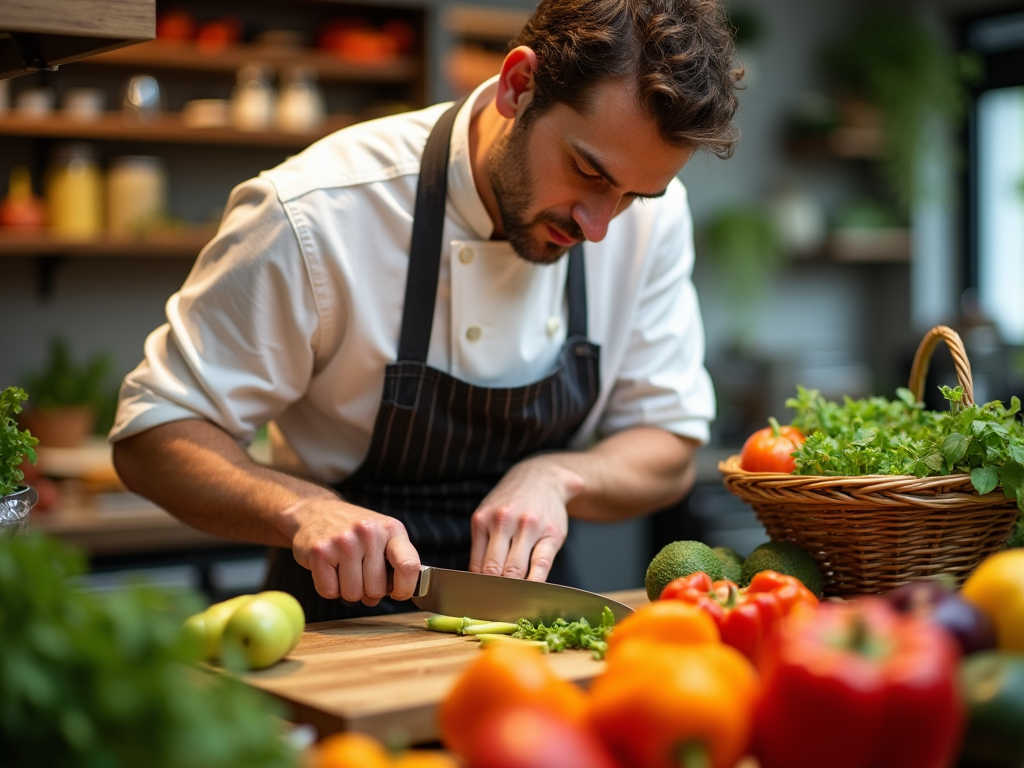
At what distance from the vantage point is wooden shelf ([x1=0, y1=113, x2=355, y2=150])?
369 centimetres

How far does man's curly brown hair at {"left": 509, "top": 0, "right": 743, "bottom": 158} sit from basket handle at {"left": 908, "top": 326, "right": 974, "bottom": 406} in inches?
15.4

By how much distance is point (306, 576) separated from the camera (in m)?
1.81

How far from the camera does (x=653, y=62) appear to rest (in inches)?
59.2

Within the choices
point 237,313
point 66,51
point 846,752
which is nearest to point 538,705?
point 846,752

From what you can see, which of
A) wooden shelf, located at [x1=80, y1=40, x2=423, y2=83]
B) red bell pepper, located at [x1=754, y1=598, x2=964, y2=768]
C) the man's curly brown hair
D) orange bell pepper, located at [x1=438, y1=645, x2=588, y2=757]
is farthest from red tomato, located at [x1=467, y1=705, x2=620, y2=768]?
wooden shelf, located at [x1=80, y1=40, x2=423, y2=83]

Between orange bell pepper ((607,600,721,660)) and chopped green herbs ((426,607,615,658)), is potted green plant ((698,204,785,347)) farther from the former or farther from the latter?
orange bell pepper ((607,600,721,660))

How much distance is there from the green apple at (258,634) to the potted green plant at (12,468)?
Result: 253 millimetres

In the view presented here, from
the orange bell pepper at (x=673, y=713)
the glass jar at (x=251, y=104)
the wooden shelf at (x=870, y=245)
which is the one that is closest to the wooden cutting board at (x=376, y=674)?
the orange bell pepper at (x=673, y=713)

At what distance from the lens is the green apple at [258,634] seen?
116 cm

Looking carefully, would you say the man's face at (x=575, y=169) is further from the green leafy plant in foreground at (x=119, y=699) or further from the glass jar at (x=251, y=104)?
the glass jar at (x=251, y=104)

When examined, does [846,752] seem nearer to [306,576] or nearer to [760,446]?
[760,446]

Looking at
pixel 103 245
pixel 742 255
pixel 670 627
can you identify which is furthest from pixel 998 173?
pixel 670 627

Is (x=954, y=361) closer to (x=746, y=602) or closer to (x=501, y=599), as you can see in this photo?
(x=746, y=602)

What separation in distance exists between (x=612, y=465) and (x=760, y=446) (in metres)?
0.38
